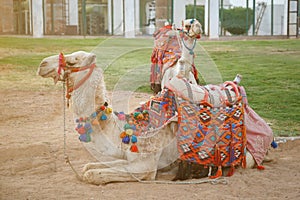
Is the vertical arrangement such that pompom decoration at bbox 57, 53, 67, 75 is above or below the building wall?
below

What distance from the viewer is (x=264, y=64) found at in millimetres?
14570

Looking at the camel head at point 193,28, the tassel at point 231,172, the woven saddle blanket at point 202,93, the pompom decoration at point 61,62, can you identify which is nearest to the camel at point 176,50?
the camel head at point 193,28

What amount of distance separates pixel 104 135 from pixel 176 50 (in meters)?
3.00

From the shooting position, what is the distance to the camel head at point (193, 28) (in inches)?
239

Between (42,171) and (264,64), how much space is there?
10632 millimetres

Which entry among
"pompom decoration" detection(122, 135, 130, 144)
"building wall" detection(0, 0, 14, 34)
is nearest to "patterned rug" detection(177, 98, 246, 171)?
"pompom decoration" detection(122, 135, 130, 144)

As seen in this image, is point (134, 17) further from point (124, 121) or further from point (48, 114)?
point (124, 121)

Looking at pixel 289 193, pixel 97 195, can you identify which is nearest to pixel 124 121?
pixel 97 195

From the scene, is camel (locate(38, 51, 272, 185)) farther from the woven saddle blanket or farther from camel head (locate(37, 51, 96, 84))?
the woven saddle blanket

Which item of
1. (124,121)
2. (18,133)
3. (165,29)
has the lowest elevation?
(18,133)

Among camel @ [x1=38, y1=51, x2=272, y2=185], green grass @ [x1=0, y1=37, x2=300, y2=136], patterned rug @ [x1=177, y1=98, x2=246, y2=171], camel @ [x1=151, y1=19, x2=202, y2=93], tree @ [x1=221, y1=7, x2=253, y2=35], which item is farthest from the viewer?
tree @ [x1=221, y1=7, x2=253, y2=35]

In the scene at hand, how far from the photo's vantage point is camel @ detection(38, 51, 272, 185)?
13.6ft

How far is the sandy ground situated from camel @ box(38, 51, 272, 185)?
106 millimetres

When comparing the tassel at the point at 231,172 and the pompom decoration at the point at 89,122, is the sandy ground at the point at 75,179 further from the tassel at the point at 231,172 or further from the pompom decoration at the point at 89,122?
the pompom decoration at the point at 89,122
